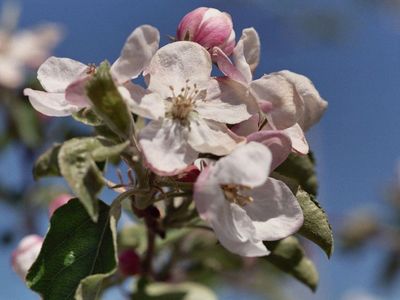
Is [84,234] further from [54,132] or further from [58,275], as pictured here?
[54,132]

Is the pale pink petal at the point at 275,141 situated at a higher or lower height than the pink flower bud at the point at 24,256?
higher

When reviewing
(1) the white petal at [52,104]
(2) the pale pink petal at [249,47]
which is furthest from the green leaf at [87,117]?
(2) the pale pink petal at [249,47]

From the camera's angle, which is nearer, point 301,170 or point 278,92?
point 278,92

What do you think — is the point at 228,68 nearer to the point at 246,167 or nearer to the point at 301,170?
the point at 246,167

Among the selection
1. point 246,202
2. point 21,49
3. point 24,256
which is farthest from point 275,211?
point 21,49

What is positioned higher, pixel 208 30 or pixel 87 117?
Result: pixel 208 30

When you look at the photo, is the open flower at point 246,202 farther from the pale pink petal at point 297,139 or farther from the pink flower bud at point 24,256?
the pink flower bud at point 24,256

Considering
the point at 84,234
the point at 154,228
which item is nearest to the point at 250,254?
the point at 84,234

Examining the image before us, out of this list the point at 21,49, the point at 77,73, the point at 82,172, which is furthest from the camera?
the point at 21,49
